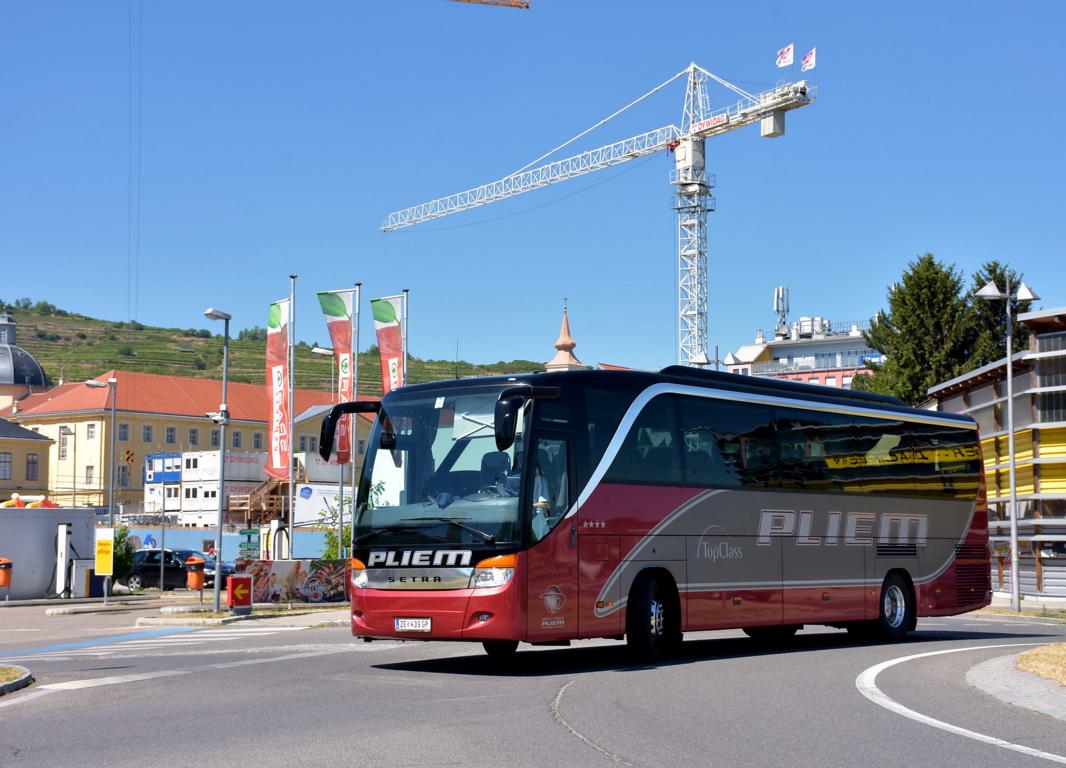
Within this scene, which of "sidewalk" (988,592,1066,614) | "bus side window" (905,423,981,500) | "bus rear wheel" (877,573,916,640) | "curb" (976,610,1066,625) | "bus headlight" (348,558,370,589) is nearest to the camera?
"bus headlight" (348,558,370,589)

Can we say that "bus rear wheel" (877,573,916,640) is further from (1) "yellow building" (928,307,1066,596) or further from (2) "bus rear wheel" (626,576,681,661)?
(1) "yellow building" (928,307,1066,596)

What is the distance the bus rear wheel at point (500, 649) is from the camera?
53.4 feet

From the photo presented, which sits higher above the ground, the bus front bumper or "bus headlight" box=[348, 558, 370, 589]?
"bus headlight" box=[348, 558, 370, 589]

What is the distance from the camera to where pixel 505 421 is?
13.8m

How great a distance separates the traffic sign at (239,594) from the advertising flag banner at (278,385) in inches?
→ 471

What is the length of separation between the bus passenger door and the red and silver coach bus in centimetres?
2

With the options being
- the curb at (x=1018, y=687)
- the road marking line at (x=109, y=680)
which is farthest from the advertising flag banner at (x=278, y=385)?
the curb at (x=1018, y=687)

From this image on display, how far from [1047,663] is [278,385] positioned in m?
33.3

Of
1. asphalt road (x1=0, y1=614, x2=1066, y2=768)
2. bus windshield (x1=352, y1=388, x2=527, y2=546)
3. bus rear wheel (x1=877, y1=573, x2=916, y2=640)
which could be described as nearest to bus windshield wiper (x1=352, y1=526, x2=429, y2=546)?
bus windshield (x1=352, y1=388, x2=527, y2=546)

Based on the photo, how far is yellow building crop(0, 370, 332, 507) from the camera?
4254 inches

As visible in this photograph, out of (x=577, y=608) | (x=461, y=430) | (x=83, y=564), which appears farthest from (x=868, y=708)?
(x=83, y=564)

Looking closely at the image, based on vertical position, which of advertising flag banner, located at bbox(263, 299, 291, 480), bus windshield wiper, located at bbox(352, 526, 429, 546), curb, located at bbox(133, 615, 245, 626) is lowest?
curb, located at bbox(133, 615, 245, 626)

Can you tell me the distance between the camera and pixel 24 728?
11.0m

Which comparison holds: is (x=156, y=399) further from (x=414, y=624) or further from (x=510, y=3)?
(x=414, y=624)
